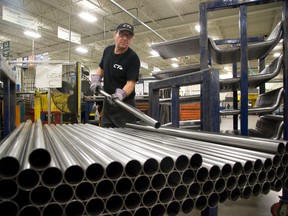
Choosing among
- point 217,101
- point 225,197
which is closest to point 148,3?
point 217,101

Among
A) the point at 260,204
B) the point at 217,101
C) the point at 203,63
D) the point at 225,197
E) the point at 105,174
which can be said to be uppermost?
the point at 203,63

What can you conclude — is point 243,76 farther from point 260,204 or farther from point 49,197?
point 49,197

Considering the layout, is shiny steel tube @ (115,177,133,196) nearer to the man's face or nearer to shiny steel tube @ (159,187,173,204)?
shiny steel tube @ (159,187,173,204)

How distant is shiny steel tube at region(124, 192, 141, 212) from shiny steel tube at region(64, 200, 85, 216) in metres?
0.13

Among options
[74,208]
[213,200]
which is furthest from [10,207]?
[213,200]

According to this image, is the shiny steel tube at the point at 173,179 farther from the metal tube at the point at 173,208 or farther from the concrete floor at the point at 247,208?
the concrete floor at the point at 247,208

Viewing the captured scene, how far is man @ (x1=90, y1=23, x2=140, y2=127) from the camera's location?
2.29 m

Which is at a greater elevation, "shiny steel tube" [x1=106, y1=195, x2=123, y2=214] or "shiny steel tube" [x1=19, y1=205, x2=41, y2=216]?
"shiny steel tube" [x1=19, y1=205, x2=41, y2=216]

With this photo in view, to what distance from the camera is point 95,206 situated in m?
0.64

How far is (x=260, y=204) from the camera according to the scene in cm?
196

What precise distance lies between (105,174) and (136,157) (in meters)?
0.11

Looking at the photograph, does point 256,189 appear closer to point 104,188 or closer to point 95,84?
point 104,188

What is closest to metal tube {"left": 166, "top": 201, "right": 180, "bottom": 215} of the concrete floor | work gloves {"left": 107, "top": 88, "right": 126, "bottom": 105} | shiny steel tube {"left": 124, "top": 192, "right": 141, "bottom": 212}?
shiny steel tube {"left": 124, "top": 192, "right": 141, "bottom": 212}

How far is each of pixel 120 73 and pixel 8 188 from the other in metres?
1.95
